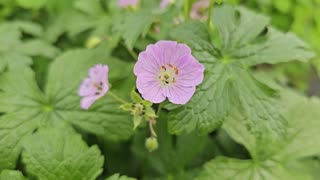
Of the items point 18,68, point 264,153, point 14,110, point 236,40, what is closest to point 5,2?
point 18,68

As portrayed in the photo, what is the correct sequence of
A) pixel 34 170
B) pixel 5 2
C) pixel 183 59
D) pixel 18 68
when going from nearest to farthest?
pixel 183 59 → pixel 34 170 → pixel 18 68 → pixel 5 2

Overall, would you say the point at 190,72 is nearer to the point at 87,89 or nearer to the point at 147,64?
the point at 147,64

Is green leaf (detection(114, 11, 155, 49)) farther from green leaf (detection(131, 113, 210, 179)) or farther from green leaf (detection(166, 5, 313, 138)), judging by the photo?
green leaf (detection(131, 113, 210, 179))

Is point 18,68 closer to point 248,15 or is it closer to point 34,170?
point 34,170

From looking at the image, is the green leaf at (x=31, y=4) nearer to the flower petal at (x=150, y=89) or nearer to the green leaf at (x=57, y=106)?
the green leaf at (x=57, y=106)

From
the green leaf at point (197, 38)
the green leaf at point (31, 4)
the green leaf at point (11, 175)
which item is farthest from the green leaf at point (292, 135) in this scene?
the green leaf at point (31, 4)
